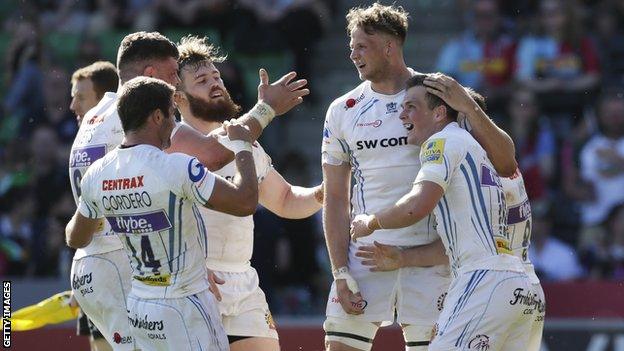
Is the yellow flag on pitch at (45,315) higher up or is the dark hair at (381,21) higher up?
the dark hair at (381,21)

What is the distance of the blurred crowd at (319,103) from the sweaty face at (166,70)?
5.26 m

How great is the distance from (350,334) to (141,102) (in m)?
2.07

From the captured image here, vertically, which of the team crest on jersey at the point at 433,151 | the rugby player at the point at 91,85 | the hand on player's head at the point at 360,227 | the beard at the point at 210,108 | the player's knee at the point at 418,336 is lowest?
the player's knee at the point at 418,336

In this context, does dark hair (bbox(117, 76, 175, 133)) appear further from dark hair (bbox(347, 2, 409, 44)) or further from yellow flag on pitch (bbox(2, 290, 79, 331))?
yellow flag on pitch (bbox(2, 290, 79, 331))

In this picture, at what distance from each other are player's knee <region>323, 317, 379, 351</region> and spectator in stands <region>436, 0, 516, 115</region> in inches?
271

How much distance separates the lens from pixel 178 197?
23.0 feet

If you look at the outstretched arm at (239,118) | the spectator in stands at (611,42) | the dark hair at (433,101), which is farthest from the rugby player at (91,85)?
the spectator in stands at (611,42)

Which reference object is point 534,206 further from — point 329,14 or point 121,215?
point 121,215

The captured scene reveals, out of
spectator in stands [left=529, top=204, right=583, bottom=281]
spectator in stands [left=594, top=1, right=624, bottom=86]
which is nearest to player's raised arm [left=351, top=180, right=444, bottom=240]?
spectator in stands [left=529, top=204, right=583, bottom=281]

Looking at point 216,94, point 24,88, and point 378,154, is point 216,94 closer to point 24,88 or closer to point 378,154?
point 378,154

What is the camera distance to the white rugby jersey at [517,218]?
7977 mm

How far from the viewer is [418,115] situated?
7691 millimetres

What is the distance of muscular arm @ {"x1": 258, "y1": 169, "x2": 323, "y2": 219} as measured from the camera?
8.78 metres

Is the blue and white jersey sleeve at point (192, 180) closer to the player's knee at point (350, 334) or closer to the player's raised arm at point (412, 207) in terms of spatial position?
the player's raised arm at point (412, 207)
